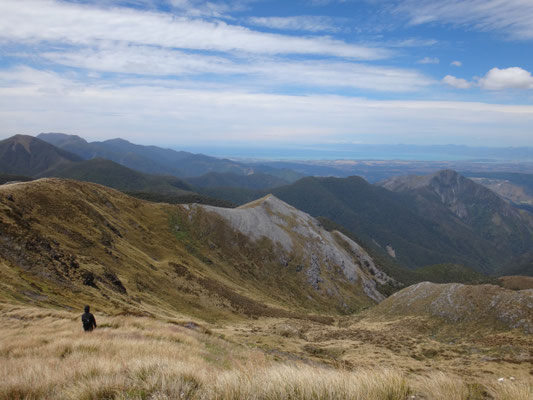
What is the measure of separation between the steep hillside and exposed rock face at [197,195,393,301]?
56 centimetres

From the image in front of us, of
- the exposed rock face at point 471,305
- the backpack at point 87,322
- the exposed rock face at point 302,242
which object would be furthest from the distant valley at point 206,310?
the exposed rock face at point 302,242

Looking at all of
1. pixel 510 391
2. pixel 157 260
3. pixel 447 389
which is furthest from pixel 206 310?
pixel 510 391

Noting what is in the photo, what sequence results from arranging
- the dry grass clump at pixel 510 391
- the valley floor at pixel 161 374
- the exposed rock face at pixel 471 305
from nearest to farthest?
the dry grass clump at pixel 510 391 < the valley floor at pixel 161 374 < the exposed rock face at pixel 471 305

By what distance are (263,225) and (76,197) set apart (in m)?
66.6

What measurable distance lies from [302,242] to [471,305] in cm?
6891

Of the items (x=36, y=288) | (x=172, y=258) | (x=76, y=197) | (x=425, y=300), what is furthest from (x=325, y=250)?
(x=36, y=288)

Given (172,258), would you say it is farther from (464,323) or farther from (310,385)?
(310,385)

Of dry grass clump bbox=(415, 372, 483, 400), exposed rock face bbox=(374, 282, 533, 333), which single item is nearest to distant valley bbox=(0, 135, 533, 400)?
dry grass clump bbox=(415, 372, 483, 400)

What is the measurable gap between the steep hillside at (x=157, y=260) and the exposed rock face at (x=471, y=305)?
83.1 ft

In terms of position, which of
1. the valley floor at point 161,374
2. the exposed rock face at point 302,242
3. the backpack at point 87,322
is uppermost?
the valley floor at point 161,374

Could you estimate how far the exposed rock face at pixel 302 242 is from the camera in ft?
350

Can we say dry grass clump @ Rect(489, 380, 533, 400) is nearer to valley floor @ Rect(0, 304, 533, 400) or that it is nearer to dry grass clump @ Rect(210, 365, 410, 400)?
valley floor @ Rect(0, 304, 533, 400)

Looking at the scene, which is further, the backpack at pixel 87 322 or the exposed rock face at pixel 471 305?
the exposed rock face at pixel 471 305

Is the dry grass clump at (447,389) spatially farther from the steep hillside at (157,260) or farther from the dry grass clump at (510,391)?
the steep hillside at (157,260)
